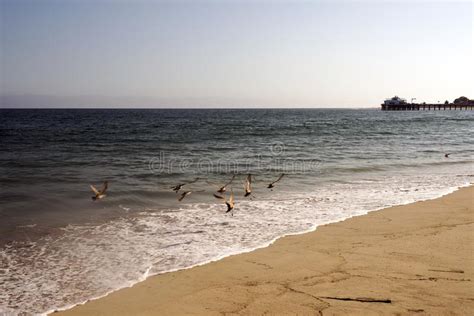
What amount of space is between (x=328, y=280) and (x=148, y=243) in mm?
4201

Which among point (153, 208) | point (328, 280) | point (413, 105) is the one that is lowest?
point (153, 208)

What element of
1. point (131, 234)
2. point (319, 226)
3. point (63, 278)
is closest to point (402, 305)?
point (319, 226)

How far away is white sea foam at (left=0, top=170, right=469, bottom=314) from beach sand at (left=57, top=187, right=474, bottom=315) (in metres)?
0.55

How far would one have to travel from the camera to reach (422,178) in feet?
61.1

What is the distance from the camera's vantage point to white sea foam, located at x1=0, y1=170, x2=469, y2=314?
6969mm

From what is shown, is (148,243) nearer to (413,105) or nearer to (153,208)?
(153,208)

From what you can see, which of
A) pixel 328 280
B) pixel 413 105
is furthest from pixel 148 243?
pixel 413 105

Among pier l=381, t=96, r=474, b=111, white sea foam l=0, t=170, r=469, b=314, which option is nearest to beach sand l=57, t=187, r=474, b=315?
white sea foam l=0, t=170, r=469, b=314

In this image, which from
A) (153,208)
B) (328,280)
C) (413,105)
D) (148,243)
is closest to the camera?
(328,280)

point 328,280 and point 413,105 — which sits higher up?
point 413,105

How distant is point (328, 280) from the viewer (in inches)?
268

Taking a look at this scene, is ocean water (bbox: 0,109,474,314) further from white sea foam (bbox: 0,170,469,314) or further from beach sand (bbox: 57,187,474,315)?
beach sand (bbox: 57,187,474,315)

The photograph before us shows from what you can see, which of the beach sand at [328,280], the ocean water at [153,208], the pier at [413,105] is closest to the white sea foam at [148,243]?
the ocean water at [153,208]

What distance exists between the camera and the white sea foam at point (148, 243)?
6969 mm
